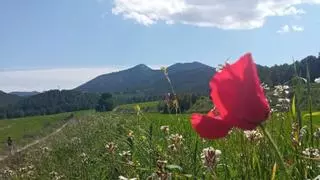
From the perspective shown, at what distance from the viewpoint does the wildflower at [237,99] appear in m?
1.33

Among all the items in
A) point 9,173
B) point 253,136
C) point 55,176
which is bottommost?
point 9,173

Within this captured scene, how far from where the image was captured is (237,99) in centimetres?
135

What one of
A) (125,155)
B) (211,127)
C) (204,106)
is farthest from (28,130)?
(211,127)

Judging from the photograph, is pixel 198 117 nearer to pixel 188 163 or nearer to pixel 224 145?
pixel 188 163

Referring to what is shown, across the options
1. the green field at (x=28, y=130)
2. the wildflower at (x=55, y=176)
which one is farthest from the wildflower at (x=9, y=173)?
the green field at (x=28, y=130)

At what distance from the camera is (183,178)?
3326 mm

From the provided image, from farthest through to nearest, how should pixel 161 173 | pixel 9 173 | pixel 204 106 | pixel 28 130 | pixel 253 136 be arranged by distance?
pixel 28 130 < pixel 9 173 < pixel 204 106 < pixel 253 136 < pixel 161 173

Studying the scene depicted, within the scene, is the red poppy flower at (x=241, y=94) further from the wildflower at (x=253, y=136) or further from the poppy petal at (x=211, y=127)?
the wildflower at (x=253, y=136)

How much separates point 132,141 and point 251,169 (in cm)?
151

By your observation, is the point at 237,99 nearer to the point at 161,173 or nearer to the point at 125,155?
the point at 161,173

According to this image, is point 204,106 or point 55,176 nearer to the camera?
point 204,106

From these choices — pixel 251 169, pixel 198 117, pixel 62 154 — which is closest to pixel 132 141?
pixel 251 169

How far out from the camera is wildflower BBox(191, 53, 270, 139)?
1335 millimetres

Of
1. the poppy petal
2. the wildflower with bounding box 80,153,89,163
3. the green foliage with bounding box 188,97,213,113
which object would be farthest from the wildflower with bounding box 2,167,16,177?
the poppy petal
